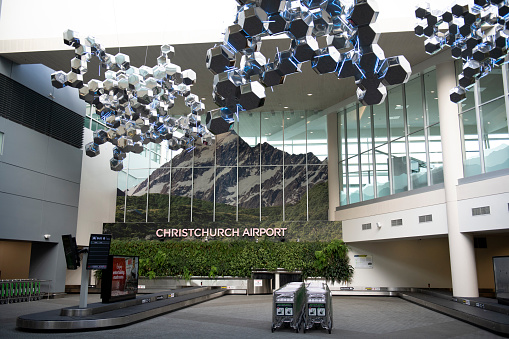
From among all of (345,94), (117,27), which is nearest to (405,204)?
(345,94)

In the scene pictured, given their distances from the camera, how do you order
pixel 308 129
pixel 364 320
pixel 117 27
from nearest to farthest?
pixel 364 320 < pixel 117 27 < pixel 308 129

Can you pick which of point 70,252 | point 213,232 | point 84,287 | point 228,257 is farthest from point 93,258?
point 213,232

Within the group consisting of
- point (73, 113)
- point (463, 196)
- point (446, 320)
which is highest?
point (73, 113)

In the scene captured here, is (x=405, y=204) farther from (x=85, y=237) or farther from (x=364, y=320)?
(x=85, y=237)

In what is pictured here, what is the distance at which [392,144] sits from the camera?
2038cm

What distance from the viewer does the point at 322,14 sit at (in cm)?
435

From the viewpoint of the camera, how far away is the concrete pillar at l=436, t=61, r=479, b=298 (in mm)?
15672

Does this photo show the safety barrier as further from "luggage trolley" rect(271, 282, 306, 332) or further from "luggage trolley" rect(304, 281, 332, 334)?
"luggage trolley" rect(304, 281, 332, 334)

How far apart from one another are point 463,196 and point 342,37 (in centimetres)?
1299

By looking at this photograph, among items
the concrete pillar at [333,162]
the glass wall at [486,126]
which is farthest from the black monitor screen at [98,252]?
the concrete pillar at [333,162]

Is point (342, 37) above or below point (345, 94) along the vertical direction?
below

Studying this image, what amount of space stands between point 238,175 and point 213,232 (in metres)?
3.73

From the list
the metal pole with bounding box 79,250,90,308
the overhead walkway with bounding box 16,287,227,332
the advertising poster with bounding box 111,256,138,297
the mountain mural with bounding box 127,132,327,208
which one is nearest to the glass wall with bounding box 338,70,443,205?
the mountain mural with bounding box 127,132,327,208

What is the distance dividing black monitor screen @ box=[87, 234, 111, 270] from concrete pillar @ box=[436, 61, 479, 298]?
1155 centimetres
